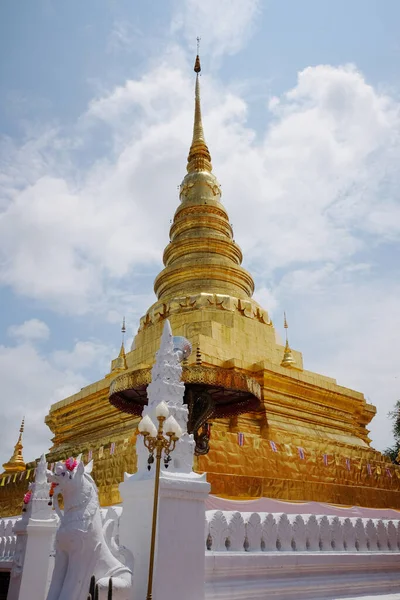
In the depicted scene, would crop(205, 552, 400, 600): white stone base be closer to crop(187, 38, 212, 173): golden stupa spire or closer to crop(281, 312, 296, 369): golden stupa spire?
crop(281, 312, 296, 369): golden stupa spire

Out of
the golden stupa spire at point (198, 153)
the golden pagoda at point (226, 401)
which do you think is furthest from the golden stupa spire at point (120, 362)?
the golden stupa spire at point (198, 153)

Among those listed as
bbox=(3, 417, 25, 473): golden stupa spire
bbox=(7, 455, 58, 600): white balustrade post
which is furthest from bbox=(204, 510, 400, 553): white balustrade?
bbox=(3, 417, 25, 473): golden stupa spire

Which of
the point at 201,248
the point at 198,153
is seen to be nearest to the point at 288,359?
the point at 201,248

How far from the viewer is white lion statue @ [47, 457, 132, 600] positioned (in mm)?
4176

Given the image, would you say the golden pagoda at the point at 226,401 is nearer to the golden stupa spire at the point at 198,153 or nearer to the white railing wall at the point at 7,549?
the golden stupa spire at the point at 198,153

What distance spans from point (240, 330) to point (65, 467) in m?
13.8

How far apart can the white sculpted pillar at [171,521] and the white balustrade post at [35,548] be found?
185cm

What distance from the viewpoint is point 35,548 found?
6.20m

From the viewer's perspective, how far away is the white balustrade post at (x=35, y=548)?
5.97 m

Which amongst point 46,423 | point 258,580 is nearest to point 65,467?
point 258,580

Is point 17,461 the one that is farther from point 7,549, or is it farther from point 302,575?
point 302,575

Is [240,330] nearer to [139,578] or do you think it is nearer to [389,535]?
[389,535]

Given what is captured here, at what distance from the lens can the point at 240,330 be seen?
18.2 metres

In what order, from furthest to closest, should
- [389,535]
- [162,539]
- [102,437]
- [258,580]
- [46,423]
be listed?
[46,423]
[102,437]
[389,535]
[258,580]
[162,539]
